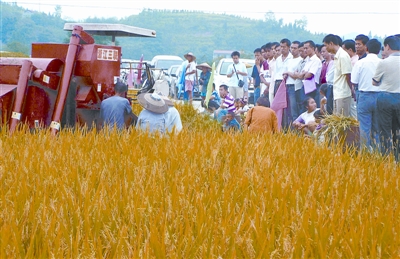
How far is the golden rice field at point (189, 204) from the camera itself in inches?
125

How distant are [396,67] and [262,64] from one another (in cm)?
629

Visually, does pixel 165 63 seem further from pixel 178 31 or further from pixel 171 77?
pixel 178 31

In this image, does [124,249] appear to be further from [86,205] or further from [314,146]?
[314,146]

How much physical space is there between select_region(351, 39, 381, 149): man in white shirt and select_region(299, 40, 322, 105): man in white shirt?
1935 millimetres

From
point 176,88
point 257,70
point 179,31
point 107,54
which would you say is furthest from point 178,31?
point 107,54

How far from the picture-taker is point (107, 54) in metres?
9.12

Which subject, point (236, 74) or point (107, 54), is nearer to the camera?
point (107, 54)

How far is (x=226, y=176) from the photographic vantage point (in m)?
4.98

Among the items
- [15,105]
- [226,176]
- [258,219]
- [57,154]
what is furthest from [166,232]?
[15,105]

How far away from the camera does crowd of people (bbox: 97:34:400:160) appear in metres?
8.24

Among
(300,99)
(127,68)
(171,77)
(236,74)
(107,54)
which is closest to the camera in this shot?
(107,54)

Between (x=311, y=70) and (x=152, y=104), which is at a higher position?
(x=311, y=70)

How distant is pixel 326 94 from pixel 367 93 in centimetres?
181

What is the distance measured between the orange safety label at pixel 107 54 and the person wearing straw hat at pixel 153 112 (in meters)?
0.83
